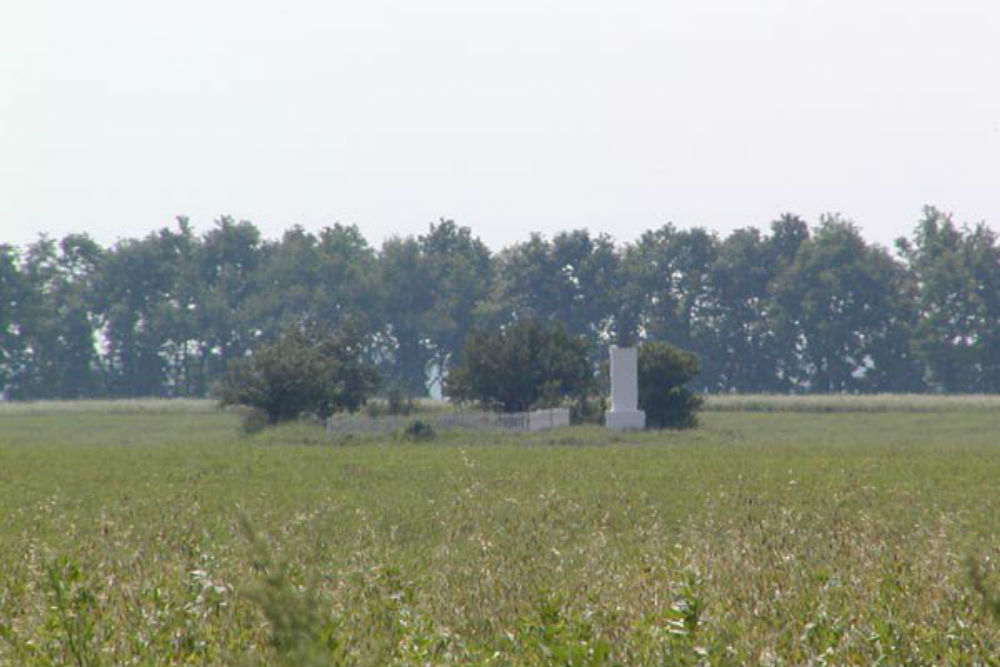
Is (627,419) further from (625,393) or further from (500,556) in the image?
(500,556)

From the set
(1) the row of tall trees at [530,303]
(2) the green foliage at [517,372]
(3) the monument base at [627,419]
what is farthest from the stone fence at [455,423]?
(1) the row of tall trees at [530,303]

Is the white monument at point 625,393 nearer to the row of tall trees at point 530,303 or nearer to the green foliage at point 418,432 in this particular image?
the green foliage at point 418,432

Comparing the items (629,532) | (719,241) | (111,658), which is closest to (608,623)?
(111,658)

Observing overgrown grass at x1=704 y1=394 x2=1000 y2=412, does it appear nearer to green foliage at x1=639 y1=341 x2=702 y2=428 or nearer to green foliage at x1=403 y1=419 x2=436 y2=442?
green foliage at x1=639 y1=341 x2=702 y2=428

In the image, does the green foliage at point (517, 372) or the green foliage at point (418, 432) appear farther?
the green foliage at point (517, 372)

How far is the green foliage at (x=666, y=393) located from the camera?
48250 mm

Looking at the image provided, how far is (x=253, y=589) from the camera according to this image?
3531 mm

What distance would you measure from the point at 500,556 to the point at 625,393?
31979 millimetres

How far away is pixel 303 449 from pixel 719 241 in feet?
246

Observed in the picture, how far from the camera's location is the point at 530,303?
345 ft

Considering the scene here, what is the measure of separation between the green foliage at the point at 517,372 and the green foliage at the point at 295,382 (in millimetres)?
3537

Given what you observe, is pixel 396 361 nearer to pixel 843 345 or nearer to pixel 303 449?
pixel 843 345

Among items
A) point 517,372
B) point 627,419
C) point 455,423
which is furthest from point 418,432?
point 517,372

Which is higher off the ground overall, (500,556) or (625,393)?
(625,393)
